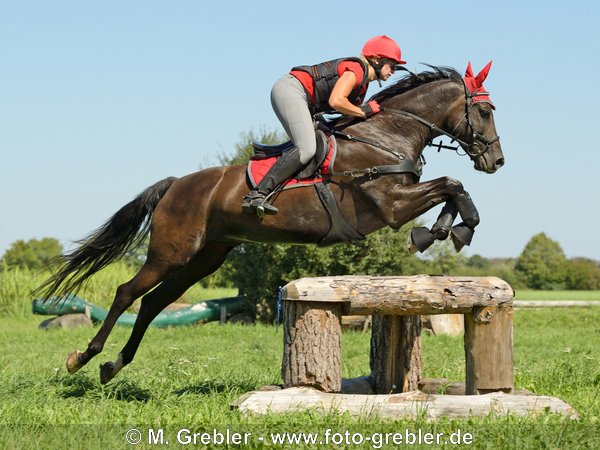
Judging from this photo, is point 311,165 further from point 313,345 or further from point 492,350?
point 492,350

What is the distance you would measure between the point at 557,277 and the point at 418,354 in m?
30.7

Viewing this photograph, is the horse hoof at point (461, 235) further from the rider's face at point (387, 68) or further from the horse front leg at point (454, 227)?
the rider's face at point (387, 68)

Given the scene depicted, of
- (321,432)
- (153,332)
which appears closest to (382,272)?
(153,332)

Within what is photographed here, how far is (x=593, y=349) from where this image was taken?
11445mm

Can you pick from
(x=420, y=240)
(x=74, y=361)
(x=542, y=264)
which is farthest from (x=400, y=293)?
(x=542, y=264)

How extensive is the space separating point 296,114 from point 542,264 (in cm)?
3211

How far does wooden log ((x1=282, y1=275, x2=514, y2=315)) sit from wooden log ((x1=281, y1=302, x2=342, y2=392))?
0.11 m

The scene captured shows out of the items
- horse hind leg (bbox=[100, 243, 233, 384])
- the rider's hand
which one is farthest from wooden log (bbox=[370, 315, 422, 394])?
the rider's hand

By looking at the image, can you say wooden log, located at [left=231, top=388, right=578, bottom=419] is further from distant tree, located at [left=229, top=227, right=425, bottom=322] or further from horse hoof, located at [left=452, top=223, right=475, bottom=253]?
distant tree, located at [left=229, top=227, right=425, bottom=322]

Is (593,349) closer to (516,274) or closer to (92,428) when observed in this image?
(92,428)

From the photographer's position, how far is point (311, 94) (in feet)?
21.6

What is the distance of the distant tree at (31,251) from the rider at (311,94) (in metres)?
40.4

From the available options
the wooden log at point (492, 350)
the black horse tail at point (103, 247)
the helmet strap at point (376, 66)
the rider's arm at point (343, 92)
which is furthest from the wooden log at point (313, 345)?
the black horse tail at point (103, 247)

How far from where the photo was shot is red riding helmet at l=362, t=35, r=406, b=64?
21.1 feet
